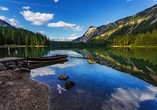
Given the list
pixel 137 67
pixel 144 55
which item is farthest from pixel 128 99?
pixel 144 55

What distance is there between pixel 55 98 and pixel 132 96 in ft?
30.7

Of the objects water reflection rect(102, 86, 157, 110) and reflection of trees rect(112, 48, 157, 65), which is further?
reflection of trees rect(112, 48, 157, 65)

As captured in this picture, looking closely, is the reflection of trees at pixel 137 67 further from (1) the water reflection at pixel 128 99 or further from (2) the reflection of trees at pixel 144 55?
(1) the water reflection at pixel 128 99

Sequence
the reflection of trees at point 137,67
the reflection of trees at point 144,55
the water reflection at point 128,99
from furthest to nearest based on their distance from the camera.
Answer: the reflection of trees at point 144,55 < the reflection of trees at point 137,67 < the water reflection at point 128,99

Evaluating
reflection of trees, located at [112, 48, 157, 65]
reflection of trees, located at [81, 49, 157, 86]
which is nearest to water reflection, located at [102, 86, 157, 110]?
reflection of trees, located at [81, 49, 157, 86]

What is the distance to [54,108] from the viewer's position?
7.41 meters

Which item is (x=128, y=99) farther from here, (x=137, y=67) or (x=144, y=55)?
(x=144, y=55)

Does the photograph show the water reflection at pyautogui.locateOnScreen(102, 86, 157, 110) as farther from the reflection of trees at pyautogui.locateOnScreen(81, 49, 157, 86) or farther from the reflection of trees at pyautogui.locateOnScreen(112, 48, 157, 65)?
the reflection of trees at pyautogui.locateOnScreen(112, 48, 157, 65)

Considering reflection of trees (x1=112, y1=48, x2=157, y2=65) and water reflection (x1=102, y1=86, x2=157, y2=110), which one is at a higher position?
reflection of trees (x1=112, y1=48, x2=157, y2=65)

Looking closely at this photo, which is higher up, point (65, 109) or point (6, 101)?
point (6, 101)

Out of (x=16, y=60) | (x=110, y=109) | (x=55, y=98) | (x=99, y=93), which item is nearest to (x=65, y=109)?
(x=55, y=98)

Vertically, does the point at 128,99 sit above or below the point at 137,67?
below

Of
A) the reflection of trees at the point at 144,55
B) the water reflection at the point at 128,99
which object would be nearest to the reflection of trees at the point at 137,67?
the reflection of trees at the point at 144,55

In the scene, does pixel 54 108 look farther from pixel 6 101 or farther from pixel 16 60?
pixel 16 60
